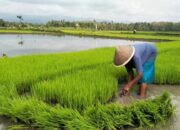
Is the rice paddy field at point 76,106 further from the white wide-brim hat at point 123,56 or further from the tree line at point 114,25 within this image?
the tree line at point 114,25

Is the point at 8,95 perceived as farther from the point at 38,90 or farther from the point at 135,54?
the point at 135,54

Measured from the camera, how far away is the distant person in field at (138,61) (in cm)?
403

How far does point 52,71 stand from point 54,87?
1.41 m

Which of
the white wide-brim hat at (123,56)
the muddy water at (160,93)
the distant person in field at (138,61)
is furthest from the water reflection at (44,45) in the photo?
the white wide-brim hat at (123,56)

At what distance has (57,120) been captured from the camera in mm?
3199

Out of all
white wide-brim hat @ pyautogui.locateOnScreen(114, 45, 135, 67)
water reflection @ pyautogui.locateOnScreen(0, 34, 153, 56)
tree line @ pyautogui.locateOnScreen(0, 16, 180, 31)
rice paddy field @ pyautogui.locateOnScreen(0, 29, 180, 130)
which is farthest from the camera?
tree line @ pyautogui.locateOnScreen(0, 16, 180, 31)

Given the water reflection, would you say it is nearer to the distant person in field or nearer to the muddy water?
the muddy water

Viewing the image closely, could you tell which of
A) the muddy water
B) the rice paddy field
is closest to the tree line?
the muddy water

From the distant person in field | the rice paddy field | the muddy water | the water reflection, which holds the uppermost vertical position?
the distant person in field

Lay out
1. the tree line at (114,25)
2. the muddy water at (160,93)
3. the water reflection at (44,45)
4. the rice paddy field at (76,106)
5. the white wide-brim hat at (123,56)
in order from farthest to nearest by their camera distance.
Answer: the tree line at (114,25) < the water reflection at (44,45) < the white wide-brim hat at (123,56) < the muddy water at (160,93) < the rice paddy field at (76,106)

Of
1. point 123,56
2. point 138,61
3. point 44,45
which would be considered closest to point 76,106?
point 123,56

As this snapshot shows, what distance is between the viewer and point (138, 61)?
4109 millimetres

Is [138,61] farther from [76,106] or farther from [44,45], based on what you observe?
[44,45]

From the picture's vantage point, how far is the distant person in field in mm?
4031
